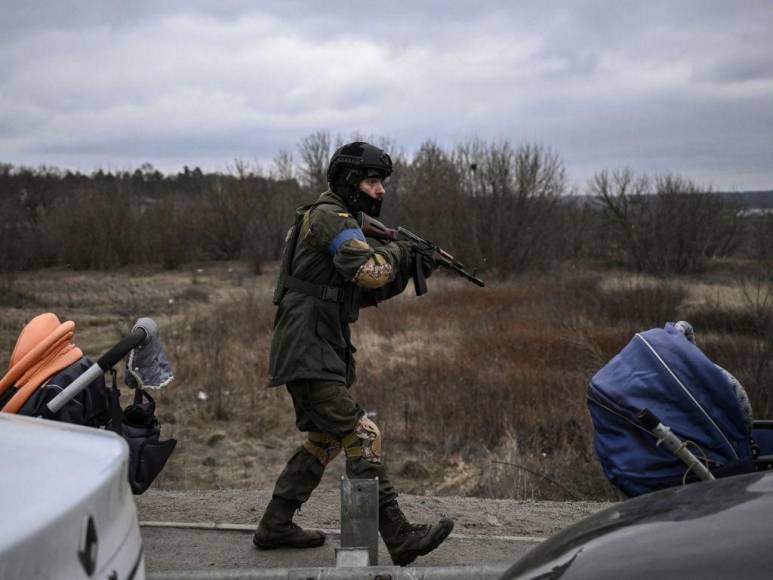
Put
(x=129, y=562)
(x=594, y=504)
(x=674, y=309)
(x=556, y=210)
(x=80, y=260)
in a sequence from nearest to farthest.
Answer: (x=129, y=562) → (x=594, y=504) → (x=674, y=309) → (x=556, y=210) → (x=80, y=260)

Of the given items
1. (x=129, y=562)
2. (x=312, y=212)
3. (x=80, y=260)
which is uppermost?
(x=312, y=212)

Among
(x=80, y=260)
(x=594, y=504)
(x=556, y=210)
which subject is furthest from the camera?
(x=80, y=260)

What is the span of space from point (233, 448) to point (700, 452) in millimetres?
6104

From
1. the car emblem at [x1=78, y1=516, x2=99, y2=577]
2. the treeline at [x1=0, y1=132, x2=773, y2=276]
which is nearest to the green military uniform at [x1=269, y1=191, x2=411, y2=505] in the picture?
the car emblem at [x1=78, y1=516, x2=99, y2=577]

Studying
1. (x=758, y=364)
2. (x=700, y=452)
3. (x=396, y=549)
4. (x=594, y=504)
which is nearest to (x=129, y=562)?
(x=396, y=549)

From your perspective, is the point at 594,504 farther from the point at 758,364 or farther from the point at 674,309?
the point at 674,309

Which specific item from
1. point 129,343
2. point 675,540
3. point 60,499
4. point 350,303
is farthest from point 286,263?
point 675,540

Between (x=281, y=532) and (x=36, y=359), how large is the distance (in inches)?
61.3

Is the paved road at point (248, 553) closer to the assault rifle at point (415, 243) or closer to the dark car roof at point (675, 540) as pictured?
the assault rifle at point (415, 243)

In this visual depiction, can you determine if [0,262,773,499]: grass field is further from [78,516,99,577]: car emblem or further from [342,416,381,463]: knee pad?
[78,516,99,577]: car emblem

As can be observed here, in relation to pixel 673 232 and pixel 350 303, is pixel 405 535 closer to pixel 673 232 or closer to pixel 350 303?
pixel 350 303

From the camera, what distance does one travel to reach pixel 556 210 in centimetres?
2909

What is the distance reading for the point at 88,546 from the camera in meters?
1.84

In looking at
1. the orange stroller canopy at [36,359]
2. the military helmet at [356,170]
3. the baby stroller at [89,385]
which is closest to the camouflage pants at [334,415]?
the baby stroller at [89,385]
